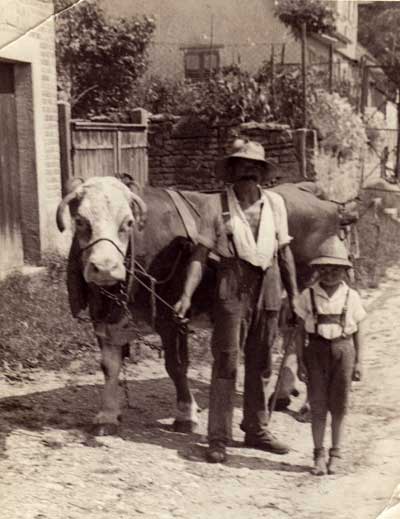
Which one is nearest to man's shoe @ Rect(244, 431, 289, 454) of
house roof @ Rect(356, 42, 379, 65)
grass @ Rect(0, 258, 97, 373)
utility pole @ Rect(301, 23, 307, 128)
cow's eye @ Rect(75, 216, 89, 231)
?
grass @ Rect(0, 258, 97, 373)

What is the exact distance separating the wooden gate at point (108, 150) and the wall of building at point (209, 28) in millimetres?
395

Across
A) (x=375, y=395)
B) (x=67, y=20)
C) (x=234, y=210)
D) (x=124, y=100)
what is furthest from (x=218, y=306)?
(x=67, y=20)

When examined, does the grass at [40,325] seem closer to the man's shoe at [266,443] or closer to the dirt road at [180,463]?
the dirt road at [180,463]

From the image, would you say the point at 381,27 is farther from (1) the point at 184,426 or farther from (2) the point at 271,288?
(1) the point at 184,426

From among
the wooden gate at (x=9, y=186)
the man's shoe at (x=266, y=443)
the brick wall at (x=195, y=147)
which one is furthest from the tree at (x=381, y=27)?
the man's shoe at (x=266, y=443)

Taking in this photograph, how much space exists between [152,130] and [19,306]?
897 mm

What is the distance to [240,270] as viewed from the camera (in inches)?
117

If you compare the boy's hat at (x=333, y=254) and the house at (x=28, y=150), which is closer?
the house at (x=28, y=150)

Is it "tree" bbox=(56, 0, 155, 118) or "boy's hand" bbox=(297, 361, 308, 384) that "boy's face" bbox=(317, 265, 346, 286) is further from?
"tree" bbox=(56, 0, 155, 118)

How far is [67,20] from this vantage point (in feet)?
8.52

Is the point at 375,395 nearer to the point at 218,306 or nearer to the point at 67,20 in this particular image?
the point at 218,306

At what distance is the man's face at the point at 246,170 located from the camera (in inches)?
116

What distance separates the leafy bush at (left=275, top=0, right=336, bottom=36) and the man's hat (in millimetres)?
435

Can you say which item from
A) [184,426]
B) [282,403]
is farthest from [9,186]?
[282,403]
